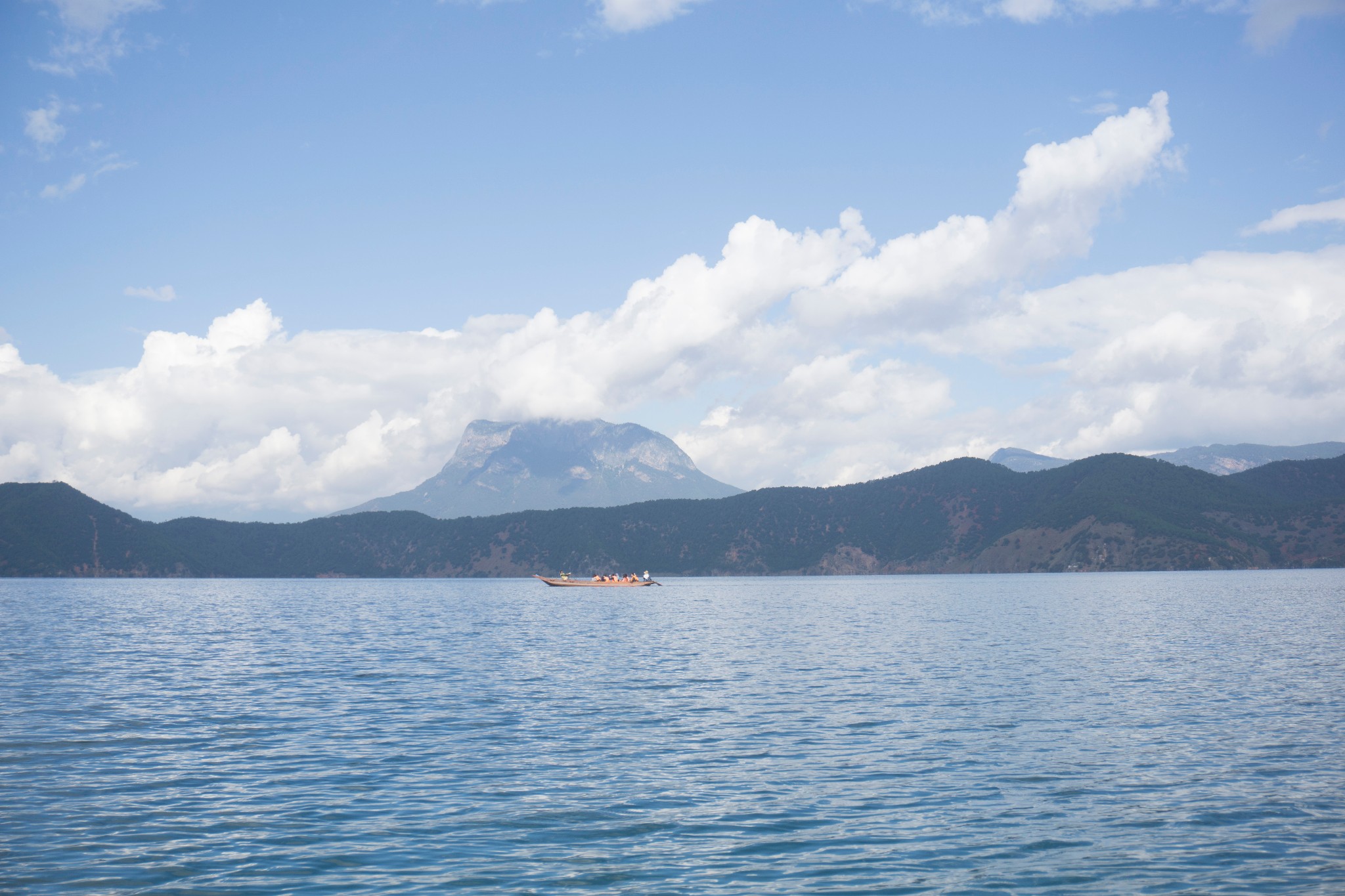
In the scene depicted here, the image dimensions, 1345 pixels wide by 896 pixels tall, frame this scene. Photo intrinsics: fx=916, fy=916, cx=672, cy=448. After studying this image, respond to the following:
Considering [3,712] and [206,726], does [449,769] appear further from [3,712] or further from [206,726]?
[3,712]

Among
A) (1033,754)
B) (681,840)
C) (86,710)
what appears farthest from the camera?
(86,710)

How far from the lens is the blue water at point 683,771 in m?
22.1

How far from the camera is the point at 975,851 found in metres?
23.2

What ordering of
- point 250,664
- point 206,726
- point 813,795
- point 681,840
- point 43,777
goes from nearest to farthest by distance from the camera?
point 681,840 < point 813,795 < point 43,777 < point 206,726 < point 250,664

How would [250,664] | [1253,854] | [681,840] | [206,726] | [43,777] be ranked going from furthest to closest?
[250,664], [206,726], [43,777], [681,840], [1253,854]

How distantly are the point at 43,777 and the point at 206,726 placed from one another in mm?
10367

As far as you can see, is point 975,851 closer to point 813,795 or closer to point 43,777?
point 813,795

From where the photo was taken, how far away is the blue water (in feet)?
72.4

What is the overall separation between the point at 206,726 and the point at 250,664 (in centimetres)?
2790

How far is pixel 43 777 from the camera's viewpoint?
31.4 meters

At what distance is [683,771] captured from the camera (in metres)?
32.1

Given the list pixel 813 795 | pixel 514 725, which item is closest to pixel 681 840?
pixel 813 795

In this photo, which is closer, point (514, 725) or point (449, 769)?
point (449, 769)

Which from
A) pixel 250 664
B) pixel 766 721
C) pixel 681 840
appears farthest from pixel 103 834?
pixel 250 664
